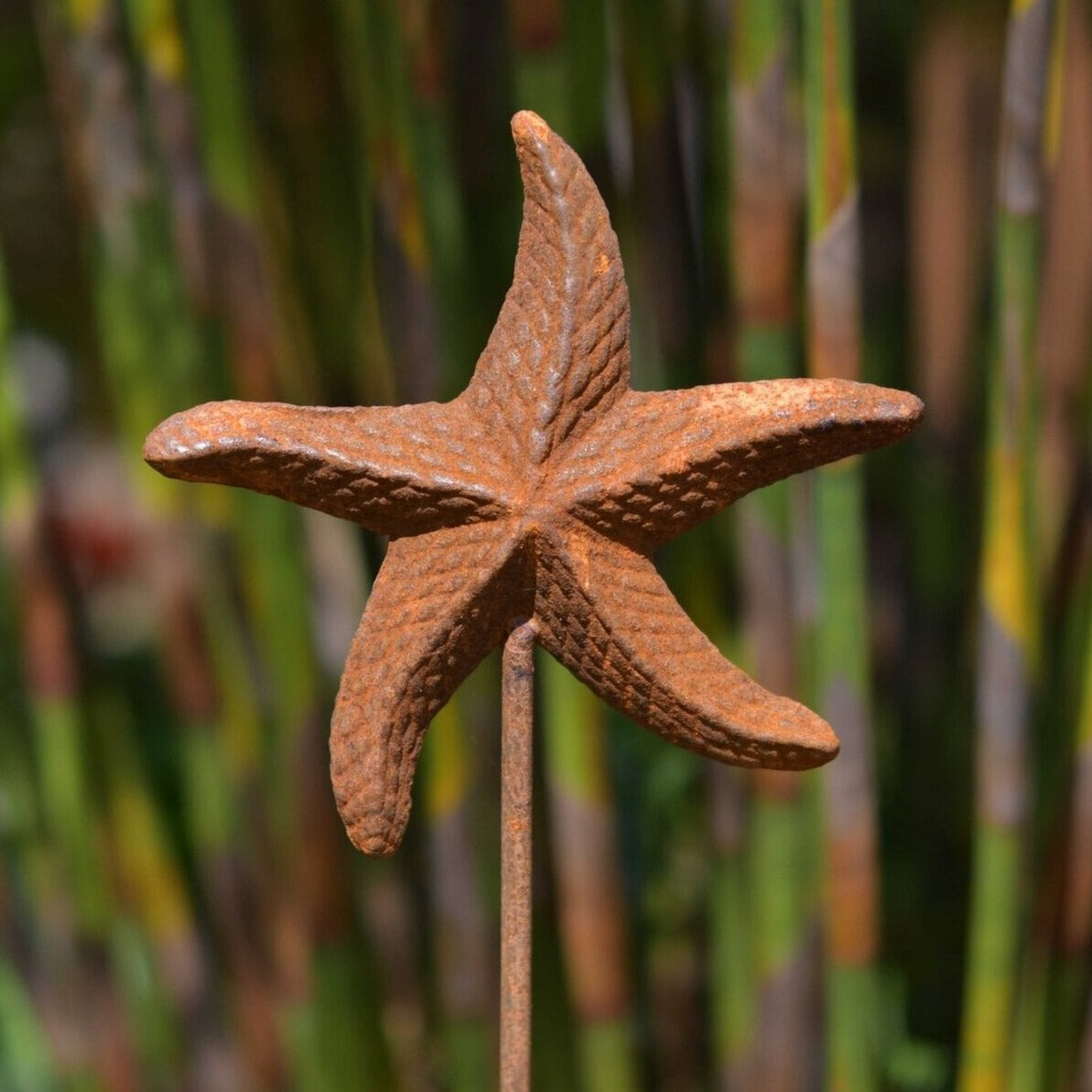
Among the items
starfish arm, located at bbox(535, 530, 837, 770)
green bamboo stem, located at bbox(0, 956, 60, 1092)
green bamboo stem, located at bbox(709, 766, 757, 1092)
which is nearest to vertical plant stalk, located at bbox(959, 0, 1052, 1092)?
green bamboo stem, located at bbox(709, 766, 757, 1092)

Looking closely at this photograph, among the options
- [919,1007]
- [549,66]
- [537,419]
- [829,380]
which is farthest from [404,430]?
[919,1007]

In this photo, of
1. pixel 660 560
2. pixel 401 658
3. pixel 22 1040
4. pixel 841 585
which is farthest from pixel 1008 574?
pixel 22 1040

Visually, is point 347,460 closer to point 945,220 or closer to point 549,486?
point 549,486

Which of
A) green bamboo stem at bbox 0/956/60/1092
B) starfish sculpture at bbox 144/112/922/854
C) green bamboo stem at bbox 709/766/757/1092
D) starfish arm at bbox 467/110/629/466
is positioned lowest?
green bamboo stem at bbox 0/956/60/1092

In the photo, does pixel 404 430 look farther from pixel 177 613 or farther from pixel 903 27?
pixel 903 27

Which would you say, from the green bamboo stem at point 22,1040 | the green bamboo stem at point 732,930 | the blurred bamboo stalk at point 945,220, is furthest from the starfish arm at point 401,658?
the green bamboo stem at point 22,1040

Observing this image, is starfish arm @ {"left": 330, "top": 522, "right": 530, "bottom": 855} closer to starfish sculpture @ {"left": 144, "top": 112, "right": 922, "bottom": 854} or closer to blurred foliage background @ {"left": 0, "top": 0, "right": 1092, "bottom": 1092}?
starfish sculpture @ {"left": 144, "top": 112, "right": 922, "bottom": 854}

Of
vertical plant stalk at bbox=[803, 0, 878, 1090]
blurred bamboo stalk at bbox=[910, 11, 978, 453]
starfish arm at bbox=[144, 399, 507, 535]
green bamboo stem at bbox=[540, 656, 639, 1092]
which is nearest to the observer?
starfish arm at bbox=[144, 399, 507, 535]
